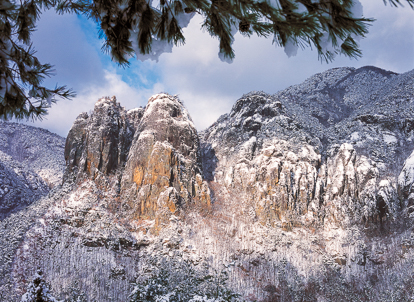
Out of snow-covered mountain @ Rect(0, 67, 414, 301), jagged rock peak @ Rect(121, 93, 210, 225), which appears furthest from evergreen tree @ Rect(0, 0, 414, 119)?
jagged rock peak @ Rect(121, 93, 210, 225)

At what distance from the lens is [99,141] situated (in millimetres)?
46688

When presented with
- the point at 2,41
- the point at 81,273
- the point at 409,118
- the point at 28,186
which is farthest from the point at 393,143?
the point at 28,186

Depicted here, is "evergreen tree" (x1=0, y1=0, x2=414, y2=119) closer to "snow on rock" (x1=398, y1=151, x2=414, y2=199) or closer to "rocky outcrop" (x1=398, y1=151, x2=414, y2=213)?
"rocky outcrop" (x1=398, y1=151, x2=414, y2=213)

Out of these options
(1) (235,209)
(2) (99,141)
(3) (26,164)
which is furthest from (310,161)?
(3) (26,164)

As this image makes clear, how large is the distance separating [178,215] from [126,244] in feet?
27.3

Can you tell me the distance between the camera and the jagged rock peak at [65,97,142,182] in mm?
45688

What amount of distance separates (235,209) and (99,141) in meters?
27.5

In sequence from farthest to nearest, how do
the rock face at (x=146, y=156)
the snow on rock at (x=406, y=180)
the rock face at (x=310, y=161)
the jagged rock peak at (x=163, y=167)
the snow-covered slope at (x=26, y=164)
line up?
the snow-covered slope at (x=26, y=164)
the rock face at (x=310, y=161)
the rock face at (x=146, y=156)
the snow on rock at (x=406, y=180)
the jagged rock peak at (x=163, y=167)

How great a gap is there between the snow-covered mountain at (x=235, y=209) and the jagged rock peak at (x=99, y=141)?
228mm

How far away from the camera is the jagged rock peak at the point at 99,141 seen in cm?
4569

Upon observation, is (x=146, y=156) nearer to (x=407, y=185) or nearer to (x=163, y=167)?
(x=163, y=167)

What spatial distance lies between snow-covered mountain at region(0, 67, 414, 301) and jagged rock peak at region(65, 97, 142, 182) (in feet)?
0.75

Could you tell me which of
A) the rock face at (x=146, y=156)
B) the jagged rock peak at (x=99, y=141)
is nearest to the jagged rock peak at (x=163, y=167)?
the rock face at (x=146, y=156)

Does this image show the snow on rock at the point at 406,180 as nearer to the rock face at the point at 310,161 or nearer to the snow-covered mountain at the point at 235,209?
the snow-covered mountain at the point at 235,209
